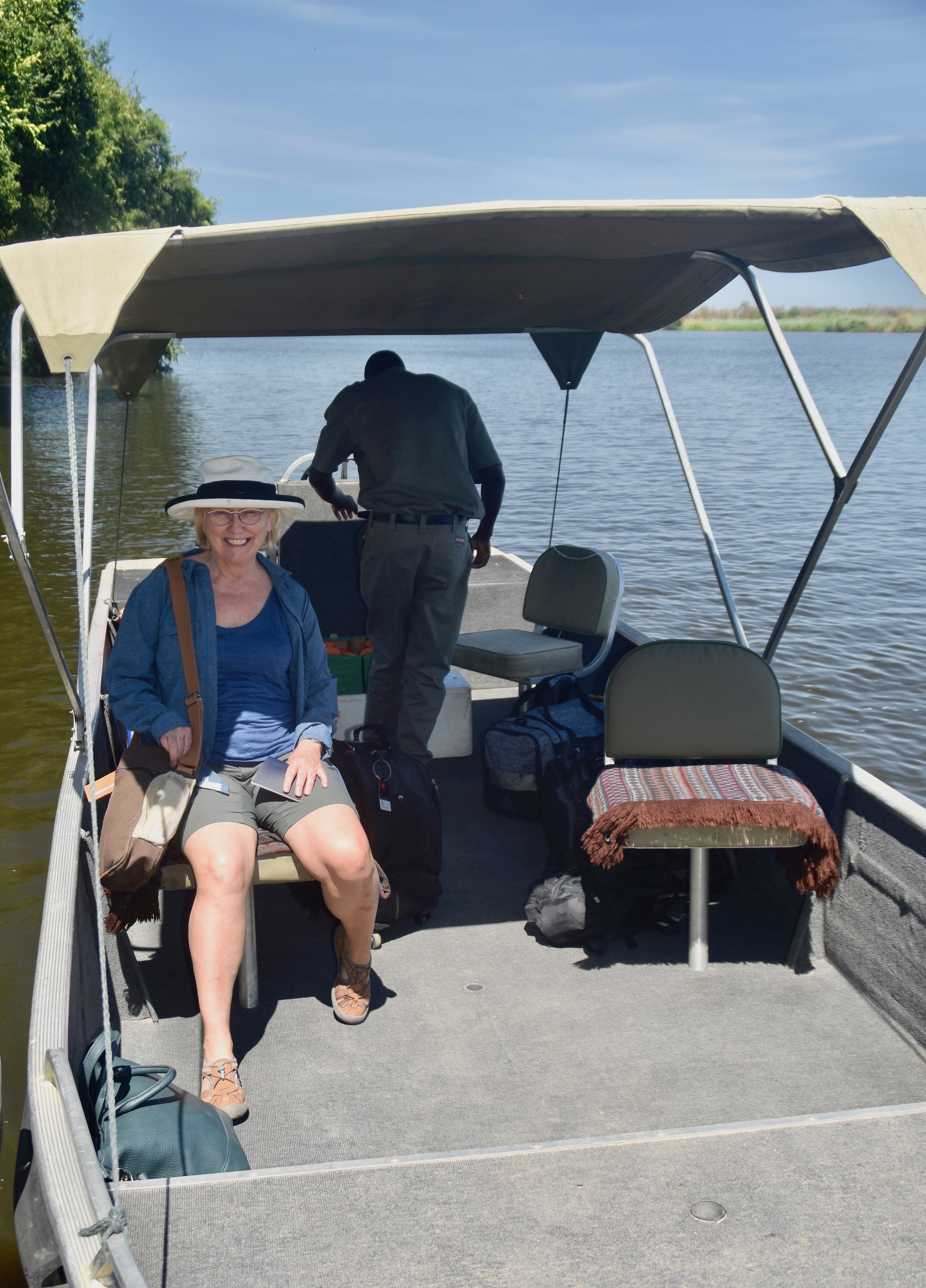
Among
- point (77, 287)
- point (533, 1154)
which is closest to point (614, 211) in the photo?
point (77, 287)

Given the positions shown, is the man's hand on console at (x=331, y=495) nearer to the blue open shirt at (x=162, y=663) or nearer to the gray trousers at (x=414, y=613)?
the gray trousers at (x=414, y=613)

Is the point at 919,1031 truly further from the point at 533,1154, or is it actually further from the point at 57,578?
the point at 57,578

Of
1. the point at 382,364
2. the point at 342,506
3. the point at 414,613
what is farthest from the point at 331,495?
the point at 414,613

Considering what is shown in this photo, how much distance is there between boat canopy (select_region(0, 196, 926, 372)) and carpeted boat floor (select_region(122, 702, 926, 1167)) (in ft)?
5.49

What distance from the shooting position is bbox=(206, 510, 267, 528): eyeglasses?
2867 mm

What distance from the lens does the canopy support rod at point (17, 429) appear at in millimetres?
2578

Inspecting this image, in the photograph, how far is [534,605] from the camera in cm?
512

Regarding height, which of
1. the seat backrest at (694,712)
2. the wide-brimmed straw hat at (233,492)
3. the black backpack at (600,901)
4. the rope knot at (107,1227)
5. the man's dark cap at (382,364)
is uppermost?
the man's dark cap at (382,364)

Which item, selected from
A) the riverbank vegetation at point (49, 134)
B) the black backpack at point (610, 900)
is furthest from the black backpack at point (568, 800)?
the riverbank vegetation at point (49, 134)

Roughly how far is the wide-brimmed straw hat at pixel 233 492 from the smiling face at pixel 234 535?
2 centimetres

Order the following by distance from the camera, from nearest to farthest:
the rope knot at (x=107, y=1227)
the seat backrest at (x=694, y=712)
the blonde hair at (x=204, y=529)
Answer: the rope knot at (x=107, y=1227) < the blonde hair at (x=204, y=529) < the seat backrest at (x=694, y=712)

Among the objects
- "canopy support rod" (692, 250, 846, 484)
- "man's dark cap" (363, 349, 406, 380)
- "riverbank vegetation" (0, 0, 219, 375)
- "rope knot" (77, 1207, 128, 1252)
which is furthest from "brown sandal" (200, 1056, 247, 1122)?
"riverbank vegetation" (0, 0, 219, 375)

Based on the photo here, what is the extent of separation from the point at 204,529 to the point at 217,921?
1046mm

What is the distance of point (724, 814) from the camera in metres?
2.81
